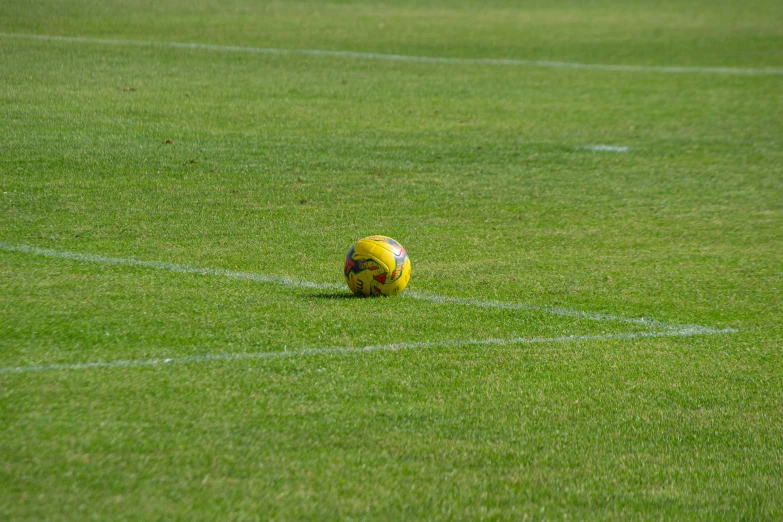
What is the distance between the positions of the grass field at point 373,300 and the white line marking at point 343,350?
23 mm

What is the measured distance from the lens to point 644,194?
40.8 feet

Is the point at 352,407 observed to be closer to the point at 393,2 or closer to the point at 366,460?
the point at 366,460

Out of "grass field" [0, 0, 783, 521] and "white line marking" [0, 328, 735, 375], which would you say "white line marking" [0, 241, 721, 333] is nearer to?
"grass field" [0, 0, 783, 521]

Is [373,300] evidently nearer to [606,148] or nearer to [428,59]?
[606,148]

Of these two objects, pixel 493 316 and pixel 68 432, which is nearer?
pixel 68 432

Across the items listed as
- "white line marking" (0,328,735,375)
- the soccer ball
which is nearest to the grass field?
"white line marking" (0,328,735,375)

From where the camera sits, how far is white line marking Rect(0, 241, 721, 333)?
7.80 metres

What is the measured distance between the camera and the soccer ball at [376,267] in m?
7.66

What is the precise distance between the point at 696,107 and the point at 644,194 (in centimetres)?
620

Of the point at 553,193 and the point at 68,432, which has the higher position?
the point at 68,432

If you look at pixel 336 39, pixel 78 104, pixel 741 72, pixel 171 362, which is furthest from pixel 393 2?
pixel 171 362

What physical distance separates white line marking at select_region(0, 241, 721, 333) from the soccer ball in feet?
0.84

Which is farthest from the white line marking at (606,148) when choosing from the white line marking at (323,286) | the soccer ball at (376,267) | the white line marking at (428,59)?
the soccer ball at (376,267)

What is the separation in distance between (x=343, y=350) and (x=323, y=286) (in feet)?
5.54
